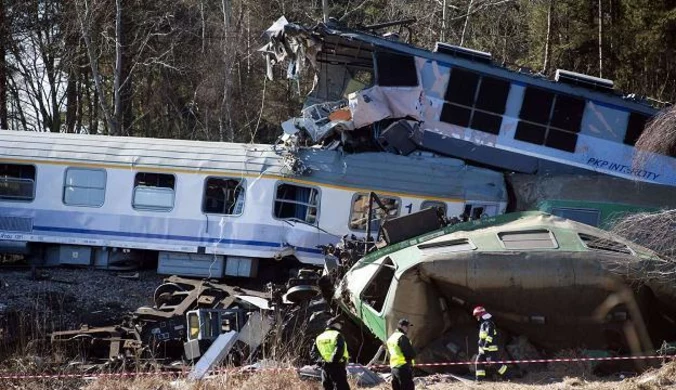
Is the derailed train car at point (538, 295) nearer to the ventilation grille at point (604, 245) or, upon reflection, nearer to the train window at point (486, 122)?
the ventilation grille at point (604, 245)

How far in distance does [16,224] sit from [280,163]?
19.3ft

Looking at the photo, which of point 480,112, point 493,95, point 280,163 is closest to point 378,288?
point 280,163

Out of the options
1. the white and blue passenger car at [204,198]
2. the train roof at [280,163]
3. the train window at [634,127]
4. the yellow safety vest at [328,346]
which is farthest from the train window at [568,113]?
the yellow safety vest at [328,346]

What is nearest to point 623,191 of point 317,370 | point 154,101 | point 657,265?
point 657,265

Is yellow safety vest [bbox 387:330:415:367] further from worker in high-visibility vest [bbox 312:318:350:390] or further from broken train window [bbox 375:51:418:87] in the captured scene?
broken train window [bbox 375:51:418:87]

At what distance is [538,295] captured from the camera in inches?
457

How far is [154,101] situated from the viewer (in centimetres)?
3619

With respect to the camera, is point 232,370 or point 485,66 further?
point 485,66

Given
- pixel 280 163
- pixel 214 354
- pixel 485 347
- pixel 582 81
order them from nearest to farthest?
pixel 485 347 < pixel 214 354 < pixel 280 163 < pixel 582 81

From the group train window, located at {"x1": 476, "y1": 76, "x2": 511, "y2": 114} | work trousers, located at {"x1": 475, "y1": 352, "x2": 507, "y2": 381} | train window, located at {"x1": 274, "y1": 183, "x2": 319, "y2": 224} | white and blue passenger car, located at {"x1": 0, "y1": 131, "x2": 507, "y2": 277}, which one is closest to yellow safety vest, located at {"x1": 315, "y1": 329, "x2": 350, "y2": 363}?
work trousers, located at {"x1": 475, "y1": 352, "x2": 507, "y2": 381}

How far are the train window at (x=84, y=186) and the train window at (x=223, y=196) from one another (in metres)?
2.30

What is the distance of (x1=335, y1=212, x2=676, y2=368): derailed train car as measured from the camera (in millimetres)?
11461

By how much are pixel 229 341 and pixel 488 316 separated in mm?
3978

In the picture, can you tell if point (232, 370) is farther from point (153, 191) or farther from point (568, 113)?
point (568, 113)
